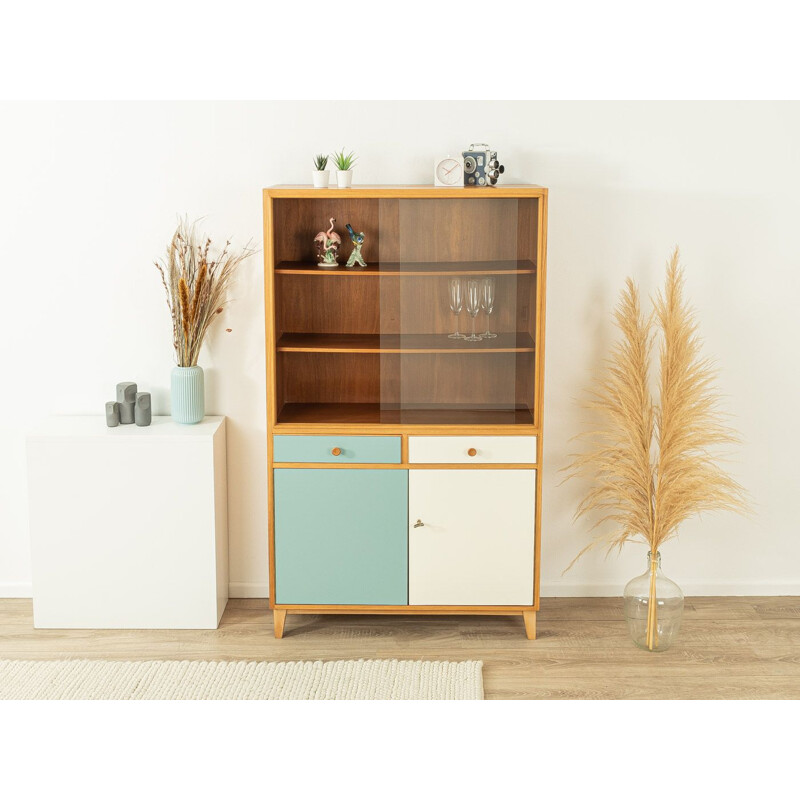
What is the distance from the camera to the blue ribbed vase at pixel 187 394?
13.4 ft

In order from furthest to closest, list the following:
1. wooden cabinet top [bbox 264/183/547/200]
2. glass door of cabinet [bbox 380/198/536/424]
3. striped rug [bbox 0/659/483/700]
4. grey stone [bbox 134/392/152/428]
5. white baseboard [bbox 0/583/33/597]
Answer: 1. white baseboard [bbox 0/583/33/597]
2. grey stone [bbox 134/392/152/428]
3. glass door of cabinet [bbox 380/198/536/424]
4. wooden cabinet top [bbox 264/183/547/200]
5. striped rug [bbox 0/659/483/700]

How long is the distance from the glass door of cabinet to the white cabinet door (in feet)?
0.78

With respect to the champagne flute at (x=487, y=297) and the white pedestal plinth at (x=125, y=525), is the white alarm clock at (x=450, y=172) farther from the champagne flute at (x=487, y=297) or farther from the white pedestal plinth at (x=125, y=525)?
the white pedestal plinth at (x=125, y=525)

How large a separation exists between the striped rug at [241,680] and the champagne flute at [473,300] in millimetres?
1255

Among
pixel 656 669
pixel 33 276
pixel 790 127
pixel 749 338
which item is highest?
pixel 790 127

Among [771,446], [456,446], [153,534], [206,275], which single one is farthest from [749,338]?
[153,534]

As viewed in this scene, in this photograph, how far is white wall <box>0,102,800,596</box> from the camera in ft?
13.2

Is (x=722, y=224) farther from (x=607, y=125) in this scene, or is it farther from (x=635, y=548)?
(x=635, y=548)

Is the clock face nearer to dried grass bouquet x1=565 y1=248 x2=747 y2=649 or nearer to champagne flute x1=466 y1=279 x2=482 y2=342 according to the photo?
champagne flute x1=466 y1=279 x2=482 y2=342

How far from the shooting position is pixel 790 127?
4039 mm

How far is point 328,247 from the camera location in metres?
3.94

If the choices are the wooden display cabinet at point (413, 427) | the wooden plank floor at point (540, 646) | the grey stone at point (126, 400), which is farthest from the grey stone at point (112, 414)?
the wooden plank floor at point (540, 646)

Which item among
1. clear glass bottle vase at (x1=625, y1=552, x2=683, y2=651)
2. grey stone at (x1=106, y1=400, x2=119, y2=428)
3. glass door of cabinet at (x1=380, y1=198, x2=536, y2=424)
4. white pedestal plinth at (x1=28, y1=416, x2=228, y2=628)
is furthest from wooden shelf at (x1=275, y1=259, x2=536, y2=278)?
clear glass bottle vase at (x1=625, y1=552, x2=683, y2=651)

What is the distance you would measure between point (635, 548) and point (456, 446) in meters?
1.07
